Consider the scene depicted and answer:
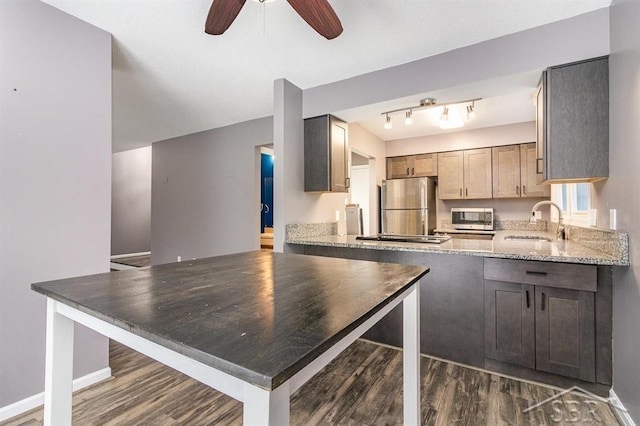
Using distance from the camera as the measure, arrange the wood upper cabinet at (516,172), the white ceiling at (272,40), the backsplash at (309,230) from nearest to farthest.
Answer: the white ceiling at (272,40) → the backsplash at (309,230) → the wood upper cabinet at (516,172)

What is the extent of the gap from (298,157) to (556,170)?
6.95 feet

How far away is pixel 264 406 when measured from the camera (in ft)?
1.75

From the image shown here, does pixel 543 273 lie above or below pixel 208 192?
below

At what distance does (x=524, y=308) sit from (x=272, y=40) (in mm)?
2594

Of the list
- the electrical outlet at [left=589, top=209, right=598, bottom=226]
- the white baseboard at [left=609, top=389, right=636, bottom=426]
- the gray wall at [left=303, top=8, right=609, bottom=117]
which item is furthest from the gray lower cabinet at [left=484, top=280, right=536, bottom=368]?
the gray wall at [left=303, top=8, right=609, bottom=117]

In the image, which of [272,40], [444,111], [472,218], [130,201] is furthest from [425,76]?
[130,201]

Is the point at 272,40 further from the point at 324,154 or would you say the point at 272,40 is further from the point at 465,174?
the point at 465,174

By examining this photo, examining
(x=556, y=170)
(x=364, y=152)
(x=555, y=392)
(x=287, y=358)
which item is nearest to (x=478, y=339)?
(x=555, y=392)

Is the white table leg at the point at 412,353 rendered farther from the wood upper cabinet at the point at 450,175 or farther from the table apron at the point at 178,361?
the wood upper cabinet at the point at 450,175

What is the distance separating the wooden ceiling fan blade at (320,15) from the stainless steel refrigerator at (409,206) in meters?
3.17

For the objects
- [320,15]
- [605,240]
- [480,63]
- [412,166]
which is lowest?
[605,240]

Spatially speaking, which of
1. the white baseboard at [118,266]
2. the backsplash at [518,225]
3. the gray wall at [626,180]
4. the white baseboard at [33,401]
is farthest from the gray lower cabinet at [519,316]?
the white baseboard at [118,266]

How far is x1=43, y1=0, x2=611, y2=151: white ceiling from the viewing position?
1863mm

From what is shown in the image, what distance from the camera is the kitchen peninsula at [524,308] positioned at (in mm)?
1777
